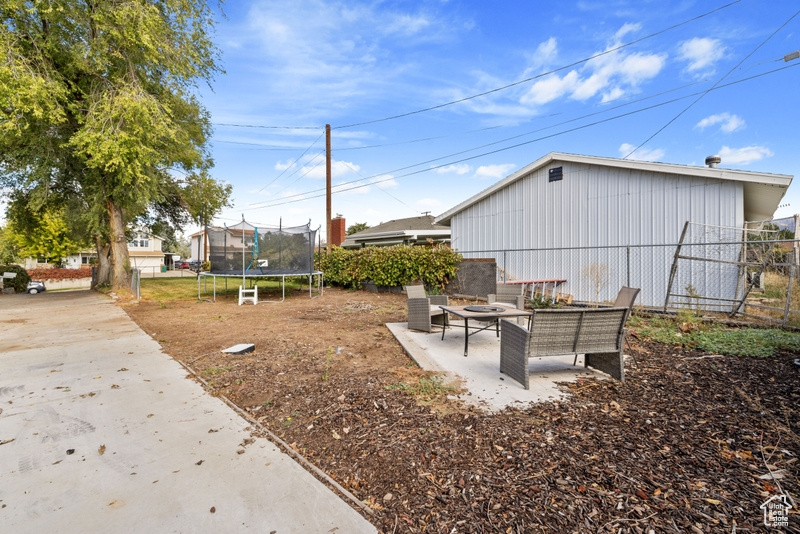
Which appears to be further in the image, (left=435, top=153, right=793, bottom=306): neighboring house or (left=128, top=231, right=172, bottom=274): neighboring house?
(left=128, top=231, right=172, bottom=274): neighboring house

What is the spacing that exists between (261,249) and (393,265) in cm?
466

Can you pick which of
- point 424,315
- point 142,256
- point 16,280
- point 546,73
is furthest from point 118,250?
point 142,256

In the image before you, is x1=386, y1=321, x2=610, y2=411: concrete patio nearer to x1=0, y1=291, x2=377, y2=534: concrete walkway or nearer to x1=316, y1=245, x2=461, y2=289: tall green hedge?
x1=0, y1=291, x2=377, y2=534: concrete walkway

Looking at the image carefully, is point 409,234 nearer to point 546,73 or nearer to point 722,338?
point 546,73

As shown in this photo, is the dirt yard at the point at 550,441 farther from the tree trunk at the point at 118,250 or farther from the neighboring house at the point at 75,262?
the neighboring house at the point at 75,262

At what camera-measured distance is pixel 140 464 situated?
2.41 meters

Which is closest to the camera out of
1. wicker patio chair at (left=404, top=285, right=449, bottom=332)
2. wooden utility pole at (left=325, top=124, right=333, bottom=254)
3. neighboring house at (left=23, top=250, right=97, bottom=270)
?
wicker patio chair at (left=404, top=285, right=449, bottom=332)

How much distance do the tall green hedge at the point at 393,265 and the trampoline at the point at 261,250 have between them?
68.4 inches

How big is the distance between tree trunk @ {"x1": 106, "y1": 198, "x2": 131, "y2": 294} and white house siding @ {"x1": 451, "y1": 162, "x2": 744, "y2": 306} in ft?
41.5

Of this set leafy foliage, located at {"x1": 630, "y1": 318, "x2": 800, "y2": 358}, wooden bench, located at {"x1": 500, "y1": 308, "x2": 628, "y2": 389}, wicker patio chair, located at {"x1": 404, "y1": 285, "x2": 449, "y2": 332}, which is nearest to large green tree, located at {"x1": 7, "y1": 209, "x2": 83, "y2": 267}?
wicker patio chair, located at {"x1": 404, "y1": 285, "x2": 449, "y2": 332}

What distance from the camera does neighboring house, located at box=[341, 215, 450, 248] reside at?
63.9 ft

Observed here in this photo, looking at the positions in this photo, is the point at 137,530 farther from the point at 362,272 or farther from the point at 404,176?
the point at 404,176

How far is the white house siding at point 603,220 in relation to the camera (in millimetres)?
8820

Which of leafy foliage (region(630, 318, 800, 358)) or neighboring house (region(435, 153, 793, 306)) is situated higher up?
neighboring house (region(435, 153, 793, 306))
